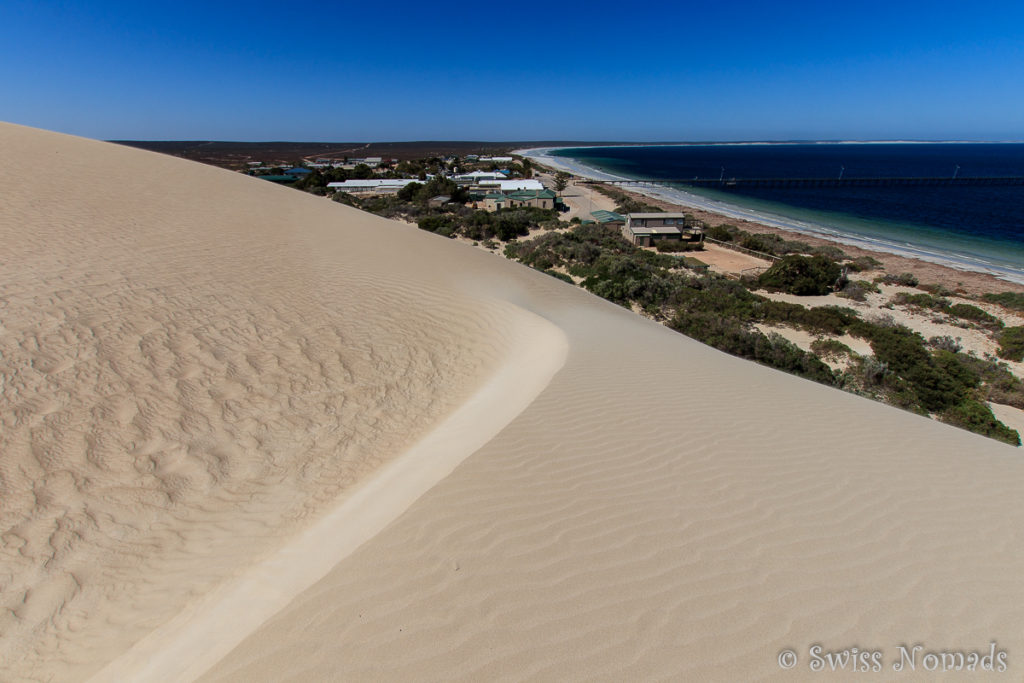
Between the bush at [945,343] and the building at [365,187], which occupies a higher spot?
the building at [365,187]

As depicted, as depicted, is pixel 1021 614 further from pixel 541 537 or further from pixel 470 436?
pixel 470 436

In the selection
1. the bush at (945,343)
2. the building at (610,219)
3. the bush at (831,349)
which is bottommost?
the bush at (945,343)

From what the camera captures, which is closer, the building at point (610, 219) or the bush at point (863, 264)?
the bush at point (863, 264)

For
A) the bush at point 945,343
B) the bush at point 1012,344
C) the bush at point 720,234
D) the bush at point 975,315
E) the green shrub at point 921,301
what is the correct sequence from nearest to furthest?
the bush at point 1012,344, the bush at point 945,343, the bush at point 975,315, the green shrub at point 921,301, the bush at point 720,234

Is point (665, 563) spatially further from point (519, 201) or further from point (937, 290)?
point (519, 201)

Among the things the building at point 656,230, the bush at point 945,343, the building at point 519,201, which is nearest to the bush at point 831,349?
the bush at point 945,343

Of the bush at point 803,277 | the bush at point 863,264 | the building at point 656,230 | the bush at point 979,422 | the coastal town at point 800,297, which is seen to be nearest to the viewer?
the bush at point 979,422

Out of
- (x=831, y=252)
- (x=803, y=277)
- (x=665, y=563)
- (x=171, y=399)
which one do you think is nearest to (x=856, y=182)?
(x=831, y=252)

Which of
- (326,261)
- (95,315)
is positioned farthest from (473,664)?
(326,261)

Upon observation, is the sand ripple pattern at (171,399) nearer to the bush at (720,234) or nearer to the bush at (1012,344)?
the bush at (1012,344)
